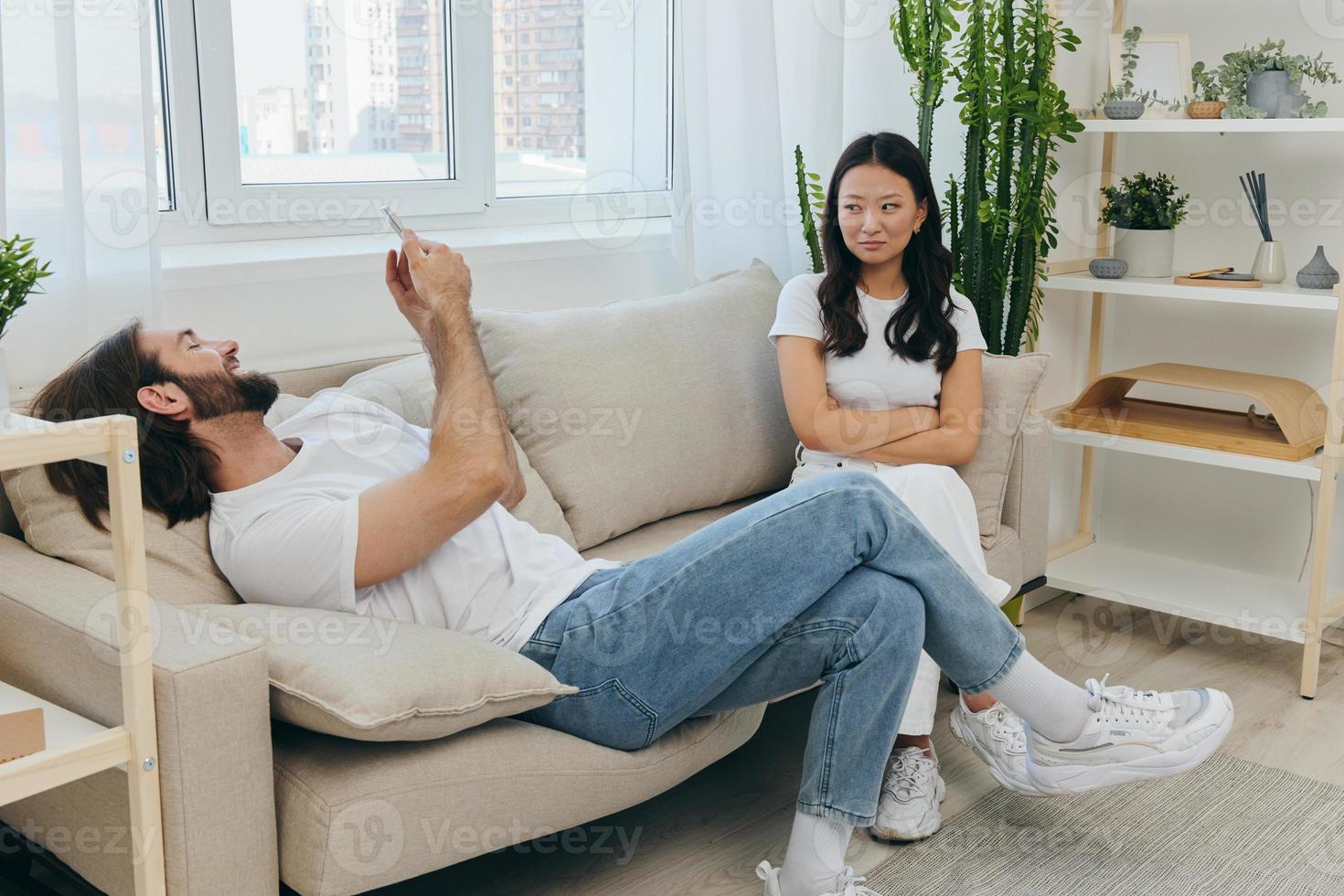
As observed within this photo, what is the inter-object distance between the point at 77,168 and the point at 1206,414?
2.29 meters

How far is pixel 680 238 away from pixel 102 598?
1.61 m

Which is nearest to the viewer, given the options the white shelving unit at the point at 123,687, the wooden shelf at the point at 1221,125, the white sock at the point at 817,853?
the white shelving unit at the point at 123,687

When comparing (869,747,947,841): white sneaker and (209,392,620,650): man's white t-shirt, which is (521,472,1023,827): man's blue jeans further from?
(869,747,947,841): white sneaker

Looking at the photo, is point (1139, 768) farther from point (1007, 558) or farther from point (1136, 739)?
point (1007, 558)

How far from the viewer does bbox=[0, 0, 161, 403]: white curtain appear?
172 centimetres

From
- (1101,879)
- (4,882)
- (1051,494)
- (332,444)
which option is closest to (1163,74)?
(1051,494)

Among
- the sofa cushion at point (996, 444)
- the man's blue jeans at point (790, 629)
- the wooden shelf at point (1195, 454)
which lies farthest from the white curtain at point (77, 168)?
the wooden shelf at point (1195, 454)

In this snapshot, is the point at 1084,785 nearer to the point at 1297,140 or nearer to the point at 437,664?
the point at 437,664

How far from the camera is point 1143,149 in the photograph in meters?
3.10

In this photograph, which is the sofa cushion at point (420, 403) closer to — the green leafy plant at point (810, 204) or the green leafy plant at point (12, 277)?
the green leafy plant at point (12, 277)

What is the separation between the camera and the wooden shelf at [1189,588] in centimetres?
269

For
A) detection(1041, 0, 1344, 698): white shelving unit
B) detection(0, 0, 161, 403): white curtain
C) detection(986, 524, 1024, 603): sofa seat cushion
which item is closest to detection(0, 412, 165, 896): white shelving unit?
detection(0, 0, 161, 403): white curtain

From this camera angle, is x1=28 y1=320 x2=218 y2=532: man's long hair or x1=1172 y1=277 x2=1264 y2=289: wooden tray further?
x1=1172 y1=277 x2=1264 y2=289: wooden tray

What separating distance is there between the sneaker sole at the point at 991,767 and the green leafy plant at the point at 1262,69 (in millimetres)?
1443
